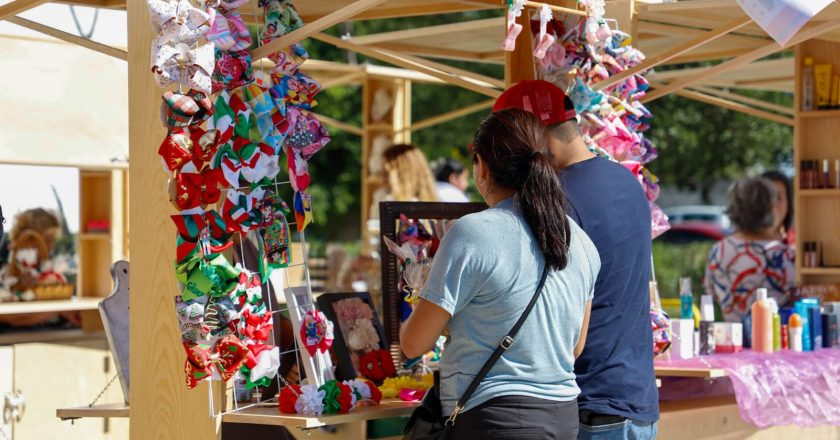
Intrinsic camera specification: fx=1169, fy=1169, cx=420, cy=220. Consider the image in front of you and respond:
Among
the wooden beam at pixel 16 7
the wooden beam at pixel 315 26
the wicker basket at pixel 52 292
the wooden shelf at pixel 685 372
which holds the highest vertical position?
the wooden beam at pixel 16 7

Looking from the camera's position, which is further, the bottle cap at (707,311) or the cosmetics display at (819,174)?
the cosmetics display at (819,174)

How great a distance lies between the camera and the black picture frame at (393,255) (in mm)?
3979

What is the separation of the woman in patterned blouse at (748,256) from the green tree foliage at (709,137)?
10.4m

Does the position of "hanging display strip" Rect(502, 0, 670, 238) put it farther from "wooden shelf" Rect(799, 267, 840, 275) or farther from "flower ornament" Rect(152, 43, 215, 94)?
"wooden shelf" Rect(799, 267, 840, 275)

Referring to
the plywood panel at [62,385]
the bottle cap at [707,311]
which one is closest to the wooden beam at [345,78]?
the plywood panel at [62,385]

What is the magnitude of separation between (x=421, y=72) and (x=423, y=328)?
2.67 m

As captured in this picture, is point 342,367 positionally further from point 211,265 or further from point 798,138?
point 798,138

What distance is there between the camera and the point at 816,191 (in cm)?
654

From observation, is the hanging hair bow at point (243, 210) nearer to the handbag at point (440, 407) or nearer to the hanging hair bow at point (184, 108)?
the hanging hair bow at point (184, 108)

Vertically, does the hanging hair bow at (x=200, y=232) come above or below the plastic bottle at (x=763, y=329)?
above

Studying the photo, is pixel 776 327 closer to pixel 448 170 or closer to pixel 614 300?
pixel 614 300

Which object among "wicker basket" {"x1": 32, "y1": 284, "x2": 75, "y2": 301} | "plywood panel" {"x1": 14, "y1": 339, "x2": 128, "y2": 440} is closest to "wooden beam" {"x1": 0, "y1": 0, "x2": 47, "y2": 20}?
"plywood panel" {"x1": 14, "y1": 339, "x2": 128, "y2": 440}

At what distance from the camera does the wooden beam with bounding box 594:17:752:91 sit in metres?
3.74

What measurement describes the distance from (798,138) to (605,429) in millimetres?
4124
